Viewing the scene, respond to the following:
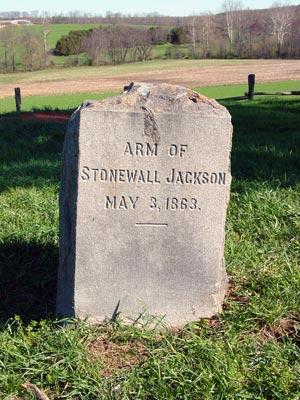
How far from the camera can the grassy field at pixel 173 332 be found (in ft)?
11.5

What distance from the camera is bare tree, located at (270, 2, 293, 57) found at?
8474 cm

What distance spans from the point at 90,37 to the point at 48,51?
19.9 ft

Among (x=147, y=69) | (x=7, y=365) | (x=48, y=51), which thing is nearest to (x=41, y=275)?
(x=7, y=365)

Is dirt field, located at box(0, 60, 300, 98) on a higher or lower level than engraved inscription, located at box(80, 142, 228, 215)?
lower

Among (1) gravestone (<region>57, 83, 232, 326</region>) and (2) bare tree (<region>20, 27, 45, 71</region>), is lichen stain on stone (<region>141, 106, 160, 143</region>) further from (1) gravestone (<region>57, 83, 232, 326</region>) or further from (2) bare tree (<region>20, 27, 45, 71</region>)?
(2) bare tree (<region>20, 27, 45, 71</region>)

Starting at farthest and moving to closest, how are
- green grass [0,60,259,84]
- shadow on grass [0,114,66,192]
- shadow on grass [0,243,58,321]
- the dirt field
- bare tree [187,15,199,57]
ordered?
bare tree [187,15,199,57] < green grass [0,60,259,84] < the dirt field < shadow on grass [0,114,66,192] < shadow on grass [0,243,58,321]

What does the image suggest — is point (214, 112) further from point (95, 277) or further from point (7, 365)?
point (7, 365)

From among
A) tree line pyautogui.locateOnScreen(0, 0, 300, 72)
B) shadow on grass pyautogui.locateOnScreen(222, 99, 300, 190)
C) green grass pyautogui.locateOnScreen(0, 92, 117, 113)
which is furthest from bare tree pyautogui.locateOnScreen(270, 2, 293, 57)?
shadow on grass pyautogui.locateOnScreen(222, 99, 300, 190)

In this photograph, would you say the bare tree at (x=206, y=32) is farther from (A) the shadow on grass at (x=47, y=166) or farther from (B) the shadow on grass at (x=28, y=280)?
(B) the shadow on grass at (x=28, y=280)

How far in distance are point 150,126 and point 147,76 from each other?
188ft

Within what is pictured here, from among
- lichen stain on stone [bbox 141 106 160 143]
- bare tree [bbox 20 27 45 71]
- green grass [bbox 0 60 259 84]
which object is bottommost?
green grass [bbox 0 60 259 84]

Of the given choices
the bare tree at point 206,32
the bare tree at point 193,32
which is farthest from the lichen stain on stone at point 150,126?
the bare tree at point 193,32

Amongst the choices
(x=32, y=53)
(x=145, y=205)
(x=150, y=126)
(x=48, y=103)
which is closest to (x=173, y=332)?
(x=145, y=205)

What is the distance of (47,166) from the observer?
8.16 m
